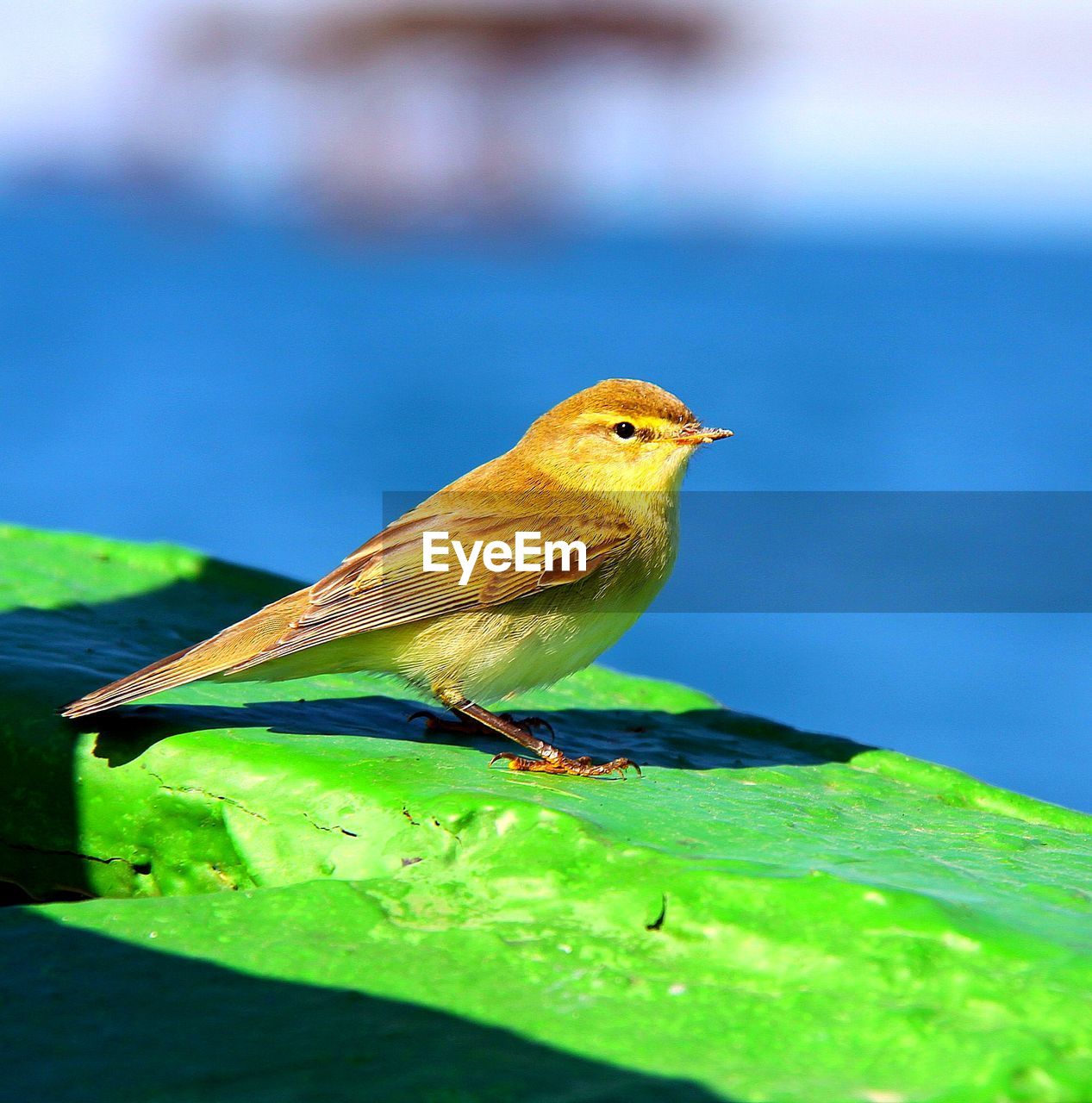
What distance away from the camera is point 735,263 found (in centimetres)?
2070

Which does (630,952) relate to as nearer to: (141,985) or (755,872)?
(755,872)

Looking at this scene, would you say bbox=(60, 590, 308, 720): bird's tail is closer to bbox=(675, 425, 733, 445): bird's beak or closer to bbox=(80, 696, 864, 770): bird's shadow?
bbox=(80, 696, 864, 770): bird's shadow

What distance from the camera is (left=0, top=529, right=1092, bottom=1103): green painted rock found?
173cm

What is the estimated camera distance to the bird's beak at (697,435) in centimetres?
405

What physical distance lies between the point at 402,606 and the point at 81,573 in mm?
1355

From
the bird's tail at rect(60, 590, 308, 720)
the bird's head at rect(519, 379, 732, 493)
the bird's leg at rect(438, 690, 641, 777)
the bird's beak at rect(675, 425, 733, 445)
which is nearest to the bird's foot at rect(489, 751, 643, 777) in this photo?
the bird's leg at rect(438, 690, 641, 777)

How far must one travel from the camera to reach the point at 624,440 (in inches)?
162

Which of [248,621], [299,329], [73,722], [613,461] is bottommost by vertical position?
[73,722]

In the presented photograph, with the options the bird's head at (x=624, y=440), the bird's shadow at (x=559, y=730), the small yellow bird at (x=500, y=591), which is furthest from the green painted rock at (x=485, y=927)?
the bird's head at (x=624, y=440)

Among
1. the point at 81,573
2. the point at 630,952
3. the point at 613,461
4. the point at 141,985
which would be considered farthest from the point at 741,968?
the point at 81,573

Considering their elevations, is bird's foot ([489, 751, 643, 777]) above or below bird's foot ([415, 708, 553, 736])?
below

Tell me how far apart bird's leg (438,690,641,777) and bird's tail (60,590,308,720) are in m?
0.47

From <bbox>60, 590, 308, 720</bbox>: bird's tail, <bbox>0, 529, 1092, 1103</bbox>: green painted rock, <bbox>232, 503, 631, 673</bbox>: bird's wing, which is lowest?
<bbox>0, 529, 1092, 1103</bbox>: green painted rock

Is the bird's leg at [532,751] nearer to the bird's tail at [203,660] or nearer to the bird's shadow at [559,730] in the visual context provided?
the bird's shadow at [559,730]
